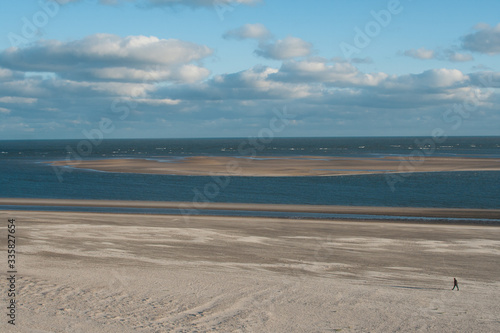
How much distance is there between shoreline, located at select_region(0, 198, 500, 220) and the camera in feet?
133

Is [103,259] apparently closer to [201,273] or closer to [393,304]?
[201,273]

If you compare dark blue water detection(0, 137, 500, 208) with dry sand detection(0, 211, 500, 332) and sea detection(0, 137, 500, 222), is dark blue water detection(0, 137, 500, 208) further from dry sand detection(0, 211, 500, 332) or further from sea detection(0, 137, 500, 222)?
dry sand detection(0, 211, 500, 332)

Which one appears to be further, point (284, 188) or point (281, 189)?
point (284, 188)

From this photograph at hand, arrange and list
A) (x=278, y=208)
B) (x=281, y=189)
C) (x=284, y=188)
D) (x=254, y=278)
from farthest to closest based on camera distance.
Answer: (x=284, y=188) < (x=281, y=189) < (x=278, y=208) < (x=254, y=278)

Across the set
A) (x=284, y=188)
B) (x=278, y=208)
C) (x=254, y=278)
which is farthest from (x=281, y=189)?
(x=254, y=278)

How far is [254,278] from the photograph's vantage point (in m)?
19.7

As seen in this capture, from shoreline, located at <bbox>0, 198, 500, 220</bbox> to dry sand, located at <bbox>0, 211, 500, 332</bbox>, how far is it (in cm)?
765

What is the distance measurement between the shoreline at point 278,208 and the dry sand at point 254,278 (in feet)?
25.1

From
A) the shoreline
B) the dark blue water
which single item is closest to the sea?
the dark blue water

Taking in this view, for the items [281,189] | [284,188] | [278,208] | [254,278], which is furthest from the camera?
[284,188]

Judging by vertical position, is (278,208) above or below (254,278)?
below

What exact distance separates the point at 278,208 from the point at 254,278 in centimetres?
2458

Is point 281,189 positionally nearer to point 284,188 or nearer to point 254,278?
point 284,188

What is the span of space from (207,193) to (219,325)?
3976 cm
